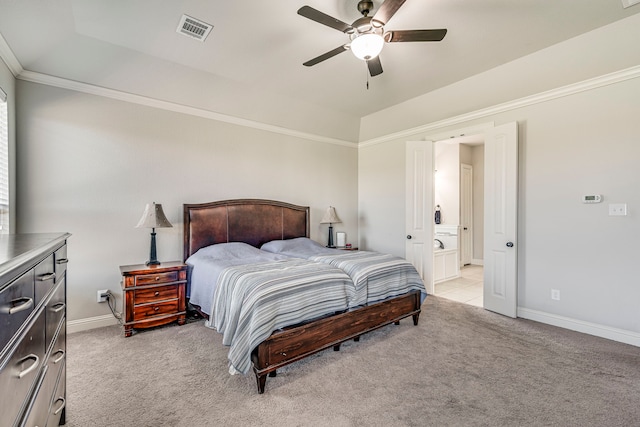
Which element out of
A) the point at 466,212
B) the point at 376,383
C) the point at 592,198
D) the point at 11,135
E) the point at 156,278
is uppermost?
the point at 11,135

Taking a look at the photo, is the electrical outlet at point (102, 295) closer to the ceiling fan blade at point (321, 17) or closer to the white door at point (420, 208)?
the ceiling fan blade at point (321, 17)

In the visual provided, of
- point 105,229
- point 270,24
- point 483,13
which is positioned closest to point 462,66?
point 483,13

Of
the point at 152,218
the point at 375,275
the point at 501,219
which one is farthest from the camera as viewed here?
the point at 501,219

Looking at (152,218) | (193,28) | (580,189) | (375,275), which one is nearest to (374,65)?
(193,28)

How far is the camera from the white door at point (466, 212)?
703 centimetres

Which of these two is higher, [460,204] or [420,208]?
[460,204]

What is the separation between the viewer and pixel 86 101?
10.7 ft

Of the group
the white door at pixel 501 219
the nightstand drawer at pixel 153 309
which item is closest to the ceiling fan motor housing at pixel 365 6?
the white door at pixel 501 219

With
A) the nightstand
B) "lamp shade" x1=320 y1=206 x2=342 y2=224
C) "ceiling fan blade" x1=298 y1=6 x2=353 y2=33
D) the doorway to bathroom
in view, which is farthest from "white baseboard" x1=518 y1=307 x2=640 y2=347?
the nightstand

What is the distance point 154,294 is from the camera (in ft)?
10.4

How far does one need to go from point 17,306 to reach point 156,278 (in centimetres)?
251

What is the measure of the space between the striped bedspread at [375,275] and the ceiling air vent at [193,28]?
2.59 m

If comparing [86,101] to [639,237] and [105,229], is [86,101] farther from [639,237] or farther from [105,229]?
[639,237]

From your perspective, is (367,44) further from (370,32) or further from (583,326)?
(583,326)
